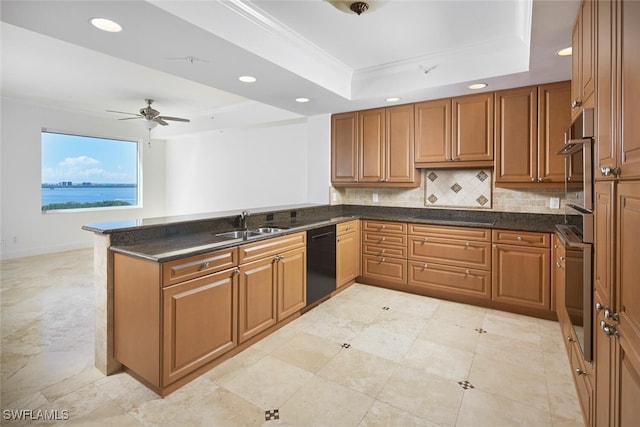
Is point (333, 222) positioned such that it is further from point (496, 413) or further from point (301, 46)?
point (496, 413)

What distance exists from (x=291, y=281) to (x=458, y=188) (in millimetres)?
2414

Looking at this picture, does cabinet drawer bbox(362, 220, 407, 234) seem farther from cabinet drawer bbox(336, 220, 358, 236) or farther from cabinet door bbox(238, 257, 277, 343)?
cabinet door bbox(238, 257, 277, 343)

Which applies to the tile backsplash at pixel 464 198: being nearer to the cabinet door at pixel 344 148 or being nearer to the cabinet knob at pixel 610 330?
the cabinet door at pixel 344 148

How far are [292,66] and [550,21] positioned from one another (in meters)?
1.89

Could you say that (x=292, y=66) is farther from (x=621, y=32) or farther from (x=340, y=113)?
(x=621, y=32)

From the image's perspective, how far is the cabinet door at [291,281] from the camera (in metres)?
2.91

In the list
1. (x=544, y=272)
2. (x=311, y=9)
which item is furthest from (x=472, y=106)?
(x=311, y=9)

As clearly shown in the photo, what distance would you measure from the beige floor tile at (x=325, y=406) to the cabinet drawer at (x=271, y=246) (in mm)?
998

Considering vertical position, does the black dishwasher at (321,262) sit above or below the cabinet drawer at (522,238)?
below

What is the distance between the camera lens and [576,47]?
200 cm

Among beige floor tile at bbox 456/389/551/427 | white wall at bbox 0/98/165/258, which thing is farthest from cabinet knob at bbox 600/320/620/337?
white wall at bbox 0/98/165/258

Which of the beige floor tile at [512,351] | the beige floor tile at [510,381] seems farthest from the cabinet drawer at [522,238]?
the beige floor tile at [510,381]

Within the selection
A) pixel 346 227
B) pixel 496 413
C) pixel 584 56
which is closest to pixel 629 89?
pixel 584 56

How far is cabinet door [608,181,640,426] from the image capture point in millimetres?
959
